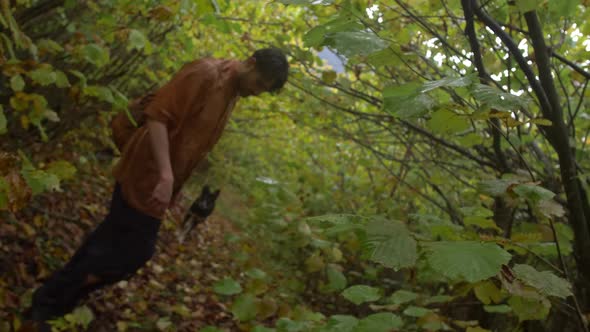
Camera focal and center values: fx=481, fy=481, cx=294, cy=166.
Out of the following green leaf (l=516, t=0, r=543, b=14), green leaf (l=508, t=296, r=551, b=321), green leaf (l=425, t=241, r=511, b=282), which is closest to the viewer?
green leaf (l=425, t=241, r=511, b=282)

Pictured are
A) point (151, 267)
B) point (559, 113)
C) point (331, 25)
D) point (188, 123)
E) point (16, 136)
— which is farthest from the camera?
point (151, 267)

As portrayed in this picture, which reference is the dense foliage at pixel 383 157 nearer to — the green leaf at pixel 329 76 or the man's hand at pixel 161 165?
the green leaf at pixel 329 76

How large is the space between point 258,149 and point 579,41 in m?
7.09

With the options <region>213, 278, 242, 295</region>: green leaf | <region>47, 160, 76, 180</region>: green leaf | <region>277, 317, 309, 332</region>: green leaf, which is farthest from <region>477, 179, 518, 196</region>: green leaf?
<region>47, 160, 76, 180</region>: green leaf

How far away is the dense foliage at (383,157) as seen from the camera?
1.03m

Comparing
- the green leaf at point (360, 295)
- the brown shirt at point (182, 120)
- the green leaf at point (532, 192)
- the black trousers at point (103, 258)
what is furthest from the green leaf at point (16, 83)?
the green leaf at point (532, 192)

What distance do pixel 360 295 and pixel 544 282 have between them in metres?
0.74

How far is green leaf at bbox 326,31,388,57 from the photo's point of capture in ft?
2.93

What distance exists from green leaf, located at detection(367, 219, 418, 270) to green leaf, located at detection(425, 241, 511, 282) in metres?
0.04

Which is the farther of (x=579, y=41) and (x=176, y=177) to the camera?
(x=579, y=41)

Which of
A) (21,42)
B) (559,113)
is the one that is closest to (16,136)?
(21,42)

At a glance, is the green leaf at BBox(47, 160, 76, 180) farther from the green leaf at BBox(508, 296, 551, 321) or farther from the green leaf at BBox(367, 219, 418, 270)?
the green leaf at BBox(508, 296, 551, 321)

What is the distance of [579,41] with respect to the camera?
2.77 m

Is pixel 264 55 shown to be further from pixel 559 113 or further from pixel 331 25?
pixel 559 113
